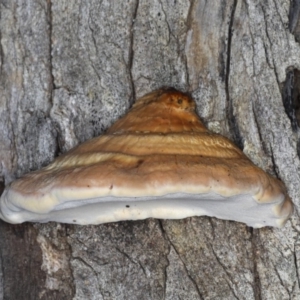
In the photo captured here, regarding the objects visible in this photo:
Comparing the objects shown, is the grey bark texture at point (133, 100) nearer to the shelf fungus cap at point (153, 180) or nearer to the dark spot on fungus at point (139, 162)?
the shelf fungus cap at point (153, 180)

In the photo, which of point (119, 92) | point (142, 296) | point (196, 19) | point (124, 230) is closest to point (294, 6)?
point (196, 19)

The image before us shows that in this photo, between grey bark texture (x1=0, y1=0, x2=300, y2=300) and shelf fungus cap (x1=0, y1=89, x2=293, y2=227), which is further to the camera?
grey bark texture (x1=0, y1=0, x2=300, y2=300)

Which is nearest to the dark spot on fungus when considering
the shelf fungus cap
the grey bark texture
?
the shelf fungus cap

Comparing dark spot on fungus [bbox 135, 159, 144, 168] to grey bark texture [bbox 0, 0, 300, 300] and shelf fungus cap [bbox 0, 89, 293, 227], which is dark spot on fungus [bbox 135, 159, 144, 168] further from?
grey bark texture [bbox 0, 0, 300, 300]

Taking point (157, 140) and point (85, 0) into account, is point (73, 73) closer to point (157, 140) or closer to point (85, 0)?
point (85, 0)

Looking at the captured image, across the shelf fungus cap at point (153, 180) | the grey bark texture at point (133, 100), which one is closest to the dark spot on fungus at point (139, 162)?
the shelf fungus cap at point (153, 180)
